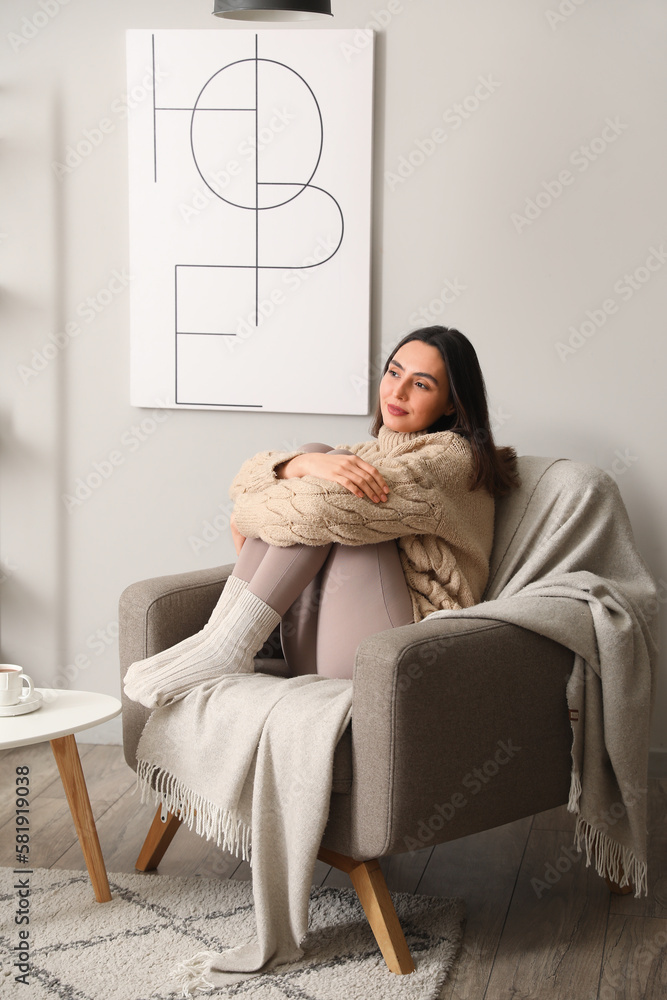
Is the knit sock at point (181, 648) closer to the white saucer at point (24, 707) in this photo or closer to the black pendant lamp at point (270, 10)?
the white saucer at point (24, 707)

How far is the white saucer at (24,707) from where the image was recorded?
6.09 feet

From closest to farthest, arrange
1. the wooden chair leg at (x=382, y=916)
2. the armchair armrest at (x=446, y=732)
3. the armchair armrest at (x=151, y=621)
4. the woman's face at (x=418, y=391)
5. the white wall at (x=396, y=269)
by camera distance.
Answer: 1. the armchair armrest at (x=446, y=732)
2. the wooden chair leg at (x=382, y=916)
3. the armchair armrest at (x=151, y=621)
4. the woman's face at (x=418, y=391)
5. the white wall at (x=396, y=269)

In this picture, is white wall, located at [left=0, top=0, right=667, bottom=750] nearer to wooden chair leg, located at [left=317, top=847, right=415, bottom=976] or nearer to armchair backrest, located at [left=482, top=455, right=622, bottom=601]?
armchair backrest, located at [left=482, top=455, right=622, bottom=601]

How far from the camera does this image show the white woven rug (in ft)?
5.40

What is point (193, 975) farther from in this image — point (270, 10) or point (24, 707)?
point (270, 10)

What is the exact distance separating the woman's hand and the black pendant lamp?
872 mm

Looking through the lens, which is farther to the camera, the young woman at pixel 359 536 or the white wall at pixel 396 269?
the white wall at pixel 396 269

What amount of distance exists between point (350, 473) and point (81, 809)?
2.74 ft

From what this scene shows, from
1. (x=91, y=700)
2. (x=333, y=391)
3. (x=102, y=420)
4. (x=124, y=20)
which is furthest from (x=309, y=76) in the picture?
(x=91, y=700)

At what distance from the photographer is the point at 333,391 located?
2.62m

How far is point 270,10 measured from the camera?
1995 mm

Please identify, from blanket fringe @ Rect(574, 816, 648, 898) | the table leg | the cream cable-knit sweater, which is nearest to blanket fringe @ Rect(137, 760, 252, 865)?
the table leg

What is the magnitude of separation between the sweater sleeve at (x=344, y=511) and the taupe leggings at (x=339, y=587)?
40 mm

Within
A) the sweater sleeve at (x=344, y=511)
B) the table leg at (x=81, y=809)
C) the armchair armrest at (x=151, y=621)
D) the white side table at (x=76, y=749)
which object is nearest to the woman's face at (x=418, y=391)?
the sweater sleeve at (x=344, y=511)
